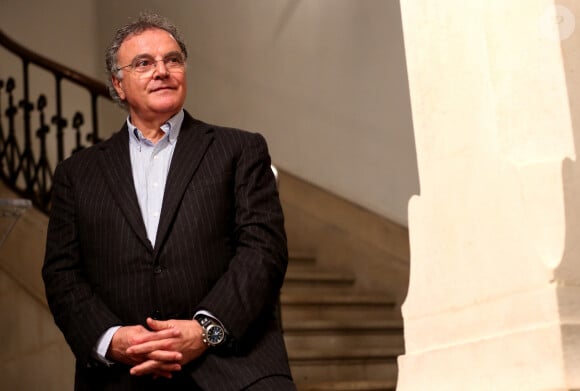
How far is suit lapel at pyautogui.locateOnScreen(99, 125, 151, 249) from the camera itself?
261 centimetres

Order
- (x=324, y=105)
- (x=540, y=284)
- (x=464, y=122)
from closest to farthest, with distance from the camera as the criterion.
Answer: (x=540, y=284) < (x=464, y=122) < (x=324, y=105)

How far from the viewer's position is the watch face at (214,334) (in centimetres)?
246

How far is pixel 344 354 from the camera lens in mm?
5570

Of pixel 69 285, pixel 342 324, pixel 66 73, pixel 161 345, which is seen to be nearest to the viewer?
pixel 161 345

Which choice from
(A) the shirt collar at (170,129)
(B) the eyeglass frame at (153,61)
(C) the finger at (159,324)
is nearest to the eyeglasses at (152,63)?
(B) the eyeglass frame at (153,61)

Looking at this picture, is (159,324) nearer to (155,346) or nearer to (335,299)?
(155,346)

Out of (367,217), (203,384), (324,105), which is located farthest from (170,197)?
(324,105)

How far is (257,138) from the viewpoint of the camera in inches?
108

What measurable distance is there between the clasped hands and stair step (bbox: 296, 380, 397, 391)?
2.54m

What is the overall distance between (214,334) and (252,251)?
0.73ft

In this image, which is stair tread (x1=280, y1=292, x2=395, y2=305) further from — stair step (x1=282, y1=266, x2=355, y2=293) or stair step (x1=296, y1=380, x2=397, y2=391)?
stair step (x1=296, y1=380, x2=397, y2=391)

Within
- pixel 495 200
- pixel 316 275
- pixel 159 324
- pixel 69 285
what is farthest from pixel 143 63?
pixel 316 275

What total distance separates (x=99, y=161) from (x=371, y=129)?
446 cm

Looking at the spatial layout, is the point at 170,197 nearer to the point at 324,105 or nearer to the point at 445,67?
the point at 445,67
